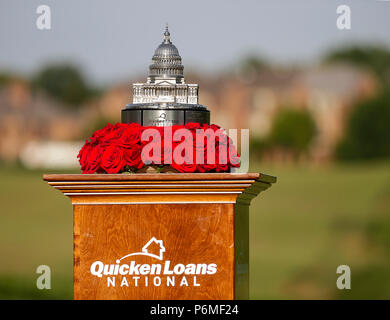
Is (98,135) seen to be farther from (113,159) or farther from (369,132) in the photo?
(369,132)

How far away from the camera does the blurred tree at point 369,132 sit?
210 ft

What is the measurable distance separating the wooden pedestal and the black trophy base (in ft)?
3.25

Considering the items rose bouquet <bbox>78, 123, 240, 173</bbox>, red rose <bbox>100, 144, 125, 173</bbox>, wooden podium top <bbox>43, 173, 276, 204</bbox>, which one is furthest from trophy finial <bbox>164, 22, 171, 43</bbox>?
wooden podium top <bbox>43, 173, 276, 204</bbox>

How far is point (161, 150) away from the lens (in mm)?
8875

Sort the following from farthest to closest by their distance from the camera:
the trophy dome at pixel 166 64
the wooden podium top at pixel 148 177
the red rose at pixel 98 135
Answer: the trophy dome at pixel 166 64, the red rose at pixel 98 135, the wooden podium top at pixel 148 177

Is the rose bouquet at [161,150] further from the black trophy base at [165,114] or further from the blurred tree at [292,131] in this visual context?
the blurred tree at [292,131]

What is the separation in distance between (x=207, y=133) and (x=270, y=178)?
783 millimetres

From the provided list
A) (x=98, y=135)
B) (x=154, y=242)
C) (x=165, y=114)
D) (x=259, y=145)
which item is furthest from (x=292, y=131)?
(x=154, y=242)

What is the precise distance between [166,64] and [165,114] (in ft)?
2.07

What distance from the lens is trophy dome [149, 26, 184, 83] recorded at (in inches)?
381

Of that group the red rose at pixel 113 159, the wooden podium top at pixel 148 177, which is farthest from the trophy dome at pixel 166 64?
the wooden podium top at pixel 148 177

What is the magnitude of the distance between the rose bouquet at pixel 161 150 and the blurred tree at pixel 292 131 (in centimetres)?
5815
